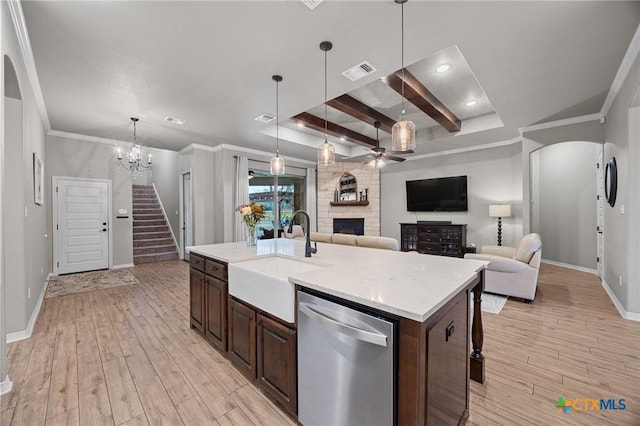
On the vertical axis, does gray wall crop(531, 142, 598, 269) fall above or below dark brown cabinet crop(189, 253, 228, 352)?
above

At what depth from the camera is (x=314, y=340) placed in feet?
4.84

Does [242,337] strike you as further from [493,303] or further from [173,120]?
[173,120]

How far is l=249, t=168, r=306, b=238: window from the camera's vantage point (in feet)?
24.1

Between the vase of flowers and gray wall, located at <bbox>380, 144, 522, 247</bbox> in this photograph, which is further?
gray wall, located at <bbox>380, 144, 522, 247</bbox>

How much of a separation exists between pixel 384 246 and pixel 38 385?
11.9 feet

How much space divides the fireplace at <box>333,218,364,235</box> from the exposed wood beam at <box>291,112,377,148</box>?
247 cm

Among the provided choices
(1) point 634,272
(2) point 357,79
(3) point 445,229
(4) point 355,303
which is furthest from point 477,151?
A: (4) point 355,303

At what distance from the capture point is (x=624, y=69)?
2.93 metres

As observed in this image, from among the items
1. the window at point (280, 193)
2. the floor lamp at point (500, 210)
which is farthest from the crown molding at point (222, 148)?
the floor lamp at point (500, 210)

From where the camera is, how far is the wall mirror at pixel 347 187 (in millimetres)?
7945

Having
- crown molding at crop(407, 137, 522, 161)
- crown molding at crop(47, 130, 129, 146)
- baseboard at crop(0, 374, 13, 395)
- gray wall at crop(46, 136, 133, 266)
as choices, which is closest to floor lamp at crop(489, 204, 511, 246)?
crown molding at crop(407, 137, 522, 161)

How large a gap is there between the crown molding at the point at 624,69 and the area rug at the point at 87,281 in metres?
7.32

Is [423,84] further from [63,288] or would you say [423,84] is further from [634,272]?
[63,288]

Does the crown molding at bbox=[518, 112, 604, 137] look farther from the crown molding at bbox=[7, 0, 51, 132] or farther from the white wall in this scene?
the white wall
